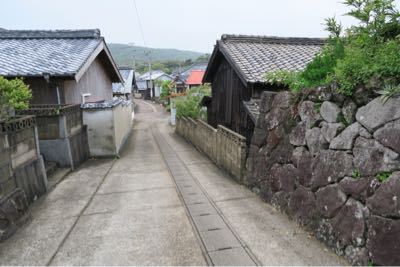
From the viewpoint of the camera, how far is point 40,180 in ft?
A: 22.6

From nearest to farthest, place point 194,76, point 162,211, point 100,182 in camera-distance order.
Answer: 1. point 162,211
2. point 100,182
3. point 194,76

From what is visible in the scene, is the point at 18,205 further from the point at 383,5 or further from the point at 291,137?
the point at 383,5

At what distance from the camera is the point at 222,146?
9.38 metres

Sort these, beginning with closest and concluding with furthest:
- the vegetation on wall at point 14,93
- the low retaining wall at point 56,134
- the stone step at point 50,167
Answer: the vegetation on wall at point 14,93, the stone step at point 50,167, the low retaining wall at point 56,134

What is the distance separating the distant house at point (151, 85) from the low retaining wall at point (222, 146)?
43.7 metres

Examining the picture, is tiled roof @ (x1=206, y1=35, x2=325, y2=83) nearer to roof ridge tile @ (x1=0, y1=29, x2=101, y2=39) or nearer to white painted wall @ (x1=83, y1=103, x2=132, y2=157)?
white painted wall @ (x1=83, y1=103, x2=132, y2=157)

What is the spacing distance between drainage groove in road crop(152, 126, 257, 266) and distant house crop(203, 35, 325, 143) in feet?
10.0

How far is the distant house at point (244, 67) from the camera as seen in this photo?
9234 mm

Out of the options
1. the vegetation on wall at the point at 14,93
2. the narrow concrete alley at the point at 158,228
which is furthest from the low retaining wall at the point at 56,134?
the narrow concrete alley at the point at 158,228

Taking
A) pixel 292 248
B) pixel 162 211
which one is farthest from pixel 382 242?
pixel 162 211

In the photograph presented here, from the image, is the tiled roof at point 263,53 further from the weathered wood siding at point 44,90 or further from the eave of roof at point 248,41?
the weathered wood siding at point 44,90

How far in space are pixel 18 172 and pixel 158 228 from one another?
136 inches

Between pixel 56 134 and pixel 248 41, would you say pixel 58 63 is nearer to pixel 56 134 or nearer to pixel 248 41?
pixel 56 134

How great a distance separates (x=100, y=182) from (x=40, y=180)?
1.76 m
